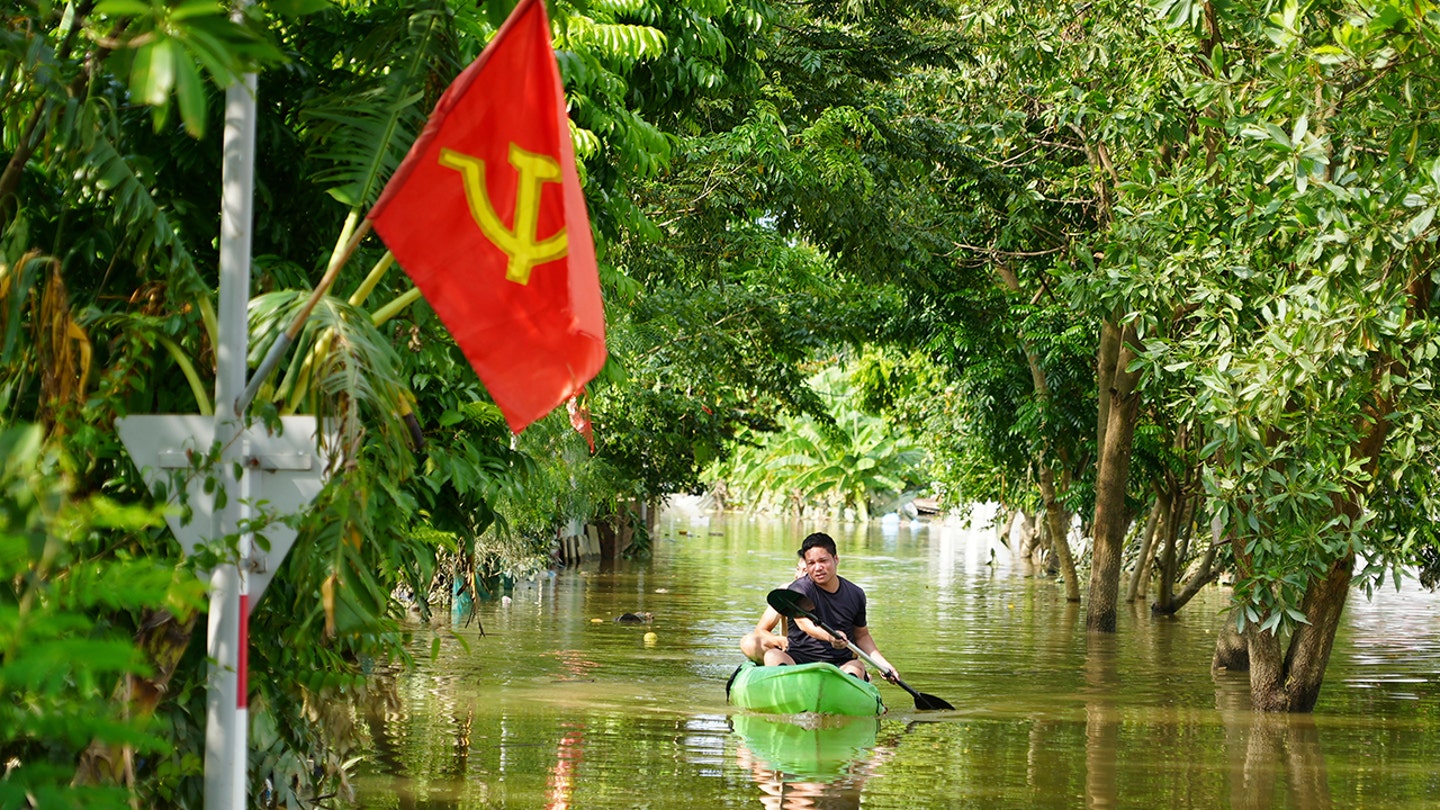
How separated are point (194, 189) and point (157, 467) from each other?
6.47ft

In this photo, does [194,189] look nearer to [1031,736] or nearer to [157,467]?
[157,467]

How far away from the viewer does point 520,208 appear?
510cm

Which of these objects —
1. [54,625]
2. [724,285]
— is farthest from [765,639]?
[724,285]

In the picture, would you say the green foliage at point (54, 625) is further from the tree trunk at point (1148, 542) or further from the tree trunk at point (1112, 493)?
the tree trunk at point (1148, 542)

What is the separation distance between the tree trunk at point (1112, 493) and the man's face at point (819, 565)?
9.17m

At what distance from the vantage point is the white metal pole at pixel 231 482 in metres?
4.91

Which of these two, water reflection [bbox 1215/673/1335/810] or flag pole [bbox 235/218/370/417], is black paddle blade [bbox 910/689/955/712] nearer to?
water reflection [bbox 1215/673/1335/810]

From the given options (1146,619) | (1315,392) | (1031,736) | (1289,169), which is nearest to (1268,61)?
(1289,169)

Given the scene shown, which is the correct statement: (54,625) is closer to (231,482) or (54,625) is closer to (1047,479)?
(231,482)

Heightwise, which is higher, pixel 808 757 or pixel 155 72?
pixel 155 72

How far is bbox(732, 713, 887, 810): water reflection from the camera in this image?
32.3 feet

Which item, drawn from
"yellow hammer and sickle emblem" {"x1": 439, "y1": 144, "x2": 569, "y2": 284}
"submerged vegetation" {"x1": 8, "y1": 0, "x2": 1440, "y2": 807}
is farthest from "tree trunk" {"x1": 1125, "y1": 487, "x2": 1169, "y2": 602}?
"yellow hammer and sickle emblem" {"x1": 439, "y1": 144, "x2": 569, "y2": 284}

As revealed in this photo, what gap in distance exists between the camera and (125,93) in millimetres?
6375

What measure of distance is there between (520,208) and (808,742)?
7.68m
